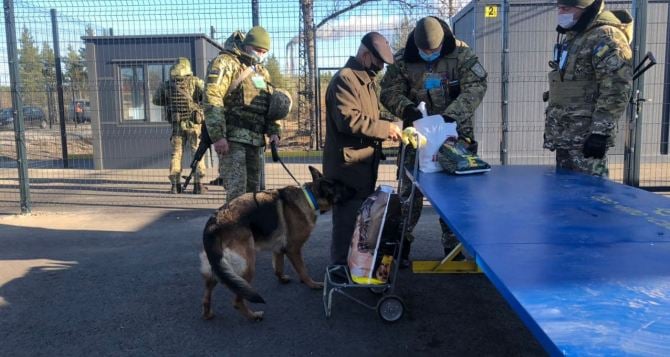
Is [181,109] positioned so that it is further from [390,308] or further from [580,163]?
[580,163]

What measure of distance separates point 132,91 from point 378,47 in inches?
346

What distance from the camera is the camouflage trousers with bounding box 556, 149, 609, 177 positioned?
12.8ft

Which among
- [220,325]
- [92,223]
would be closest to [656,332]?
[220,325]

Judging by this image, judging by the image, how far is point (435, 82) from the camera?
4301 mm

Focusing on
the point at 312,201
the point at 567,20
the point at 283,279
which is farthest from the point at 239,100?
the point at 567,20

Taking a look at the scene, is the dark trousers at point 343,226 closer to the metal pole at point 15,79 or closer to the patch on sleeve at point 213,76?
the patch on sleeve at point 213,76

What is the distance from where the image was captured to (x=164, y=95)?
845cm

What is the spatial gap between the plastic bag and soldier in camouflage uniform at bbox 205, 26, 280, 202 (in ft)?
6.36

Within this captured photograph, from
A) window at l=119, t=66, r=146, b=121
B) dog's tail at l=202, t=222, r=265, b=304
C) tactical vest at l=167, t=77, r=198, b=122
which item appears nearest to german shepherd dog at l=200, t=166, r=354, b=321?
dog's tail at l=202, t=222, r=265, b=304

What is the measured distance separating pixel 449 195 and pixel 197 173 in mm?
6063

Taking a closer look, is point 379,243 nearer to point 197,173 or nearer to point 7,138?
point 197,173

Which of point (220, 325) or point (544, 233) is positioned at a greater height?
point (544, 233)

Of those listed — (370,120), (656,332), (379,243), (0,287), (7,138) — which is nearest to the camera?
(656,332)

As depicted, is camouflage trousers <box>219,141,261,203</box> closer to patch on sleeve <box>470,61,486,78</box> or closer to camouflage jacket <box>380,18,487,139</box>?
camouflage jacket <box>380,18,487,139</box>
